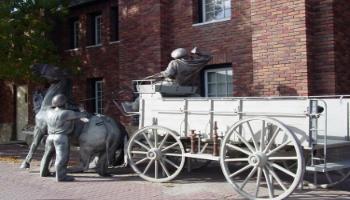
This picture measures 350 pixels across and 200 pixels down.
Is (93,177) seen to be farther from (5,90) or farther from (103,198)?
(5,90)

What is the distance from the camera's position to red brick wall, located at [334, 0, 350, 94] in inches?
476

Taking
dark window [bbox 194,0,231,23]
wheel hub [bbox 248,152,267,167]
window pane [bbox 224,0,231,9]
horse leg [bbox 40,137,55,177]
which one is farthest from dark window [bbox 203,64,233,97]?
wheel hub [bbox 248,152,267,167]

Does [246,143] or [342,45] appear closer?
[246,143]

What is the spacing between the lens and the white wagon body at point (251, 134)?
289 inches

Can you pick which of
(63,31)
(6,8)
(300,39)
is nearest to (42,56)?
(6,8)

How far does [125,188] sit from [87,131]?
5.51 feet

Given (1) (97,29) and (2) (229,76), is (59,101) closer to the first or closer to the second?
(2) (229,76)

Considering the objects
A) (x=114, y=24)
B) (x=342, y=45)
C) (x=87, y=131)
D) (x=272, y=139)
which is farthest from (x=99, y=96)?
(x=272, y=139)

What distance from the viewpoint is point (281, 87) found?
12.3m

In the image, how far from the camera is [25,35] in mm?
17031

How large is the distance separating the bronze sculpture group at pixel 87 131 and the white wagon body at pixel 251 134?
0.44 meters

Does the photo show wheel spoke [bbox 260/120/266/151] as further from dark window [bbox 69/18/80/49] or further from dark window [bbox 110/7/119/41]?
dark window [bbox 69/18/80/49]

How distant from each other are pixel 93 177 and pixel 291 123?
4.46m

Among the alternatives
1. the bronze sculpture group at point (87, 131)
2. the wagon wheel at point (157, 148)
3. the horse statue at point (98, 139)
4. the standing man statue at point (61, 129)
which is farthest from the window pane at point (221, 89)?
the standing man statue at point (61, 129)
